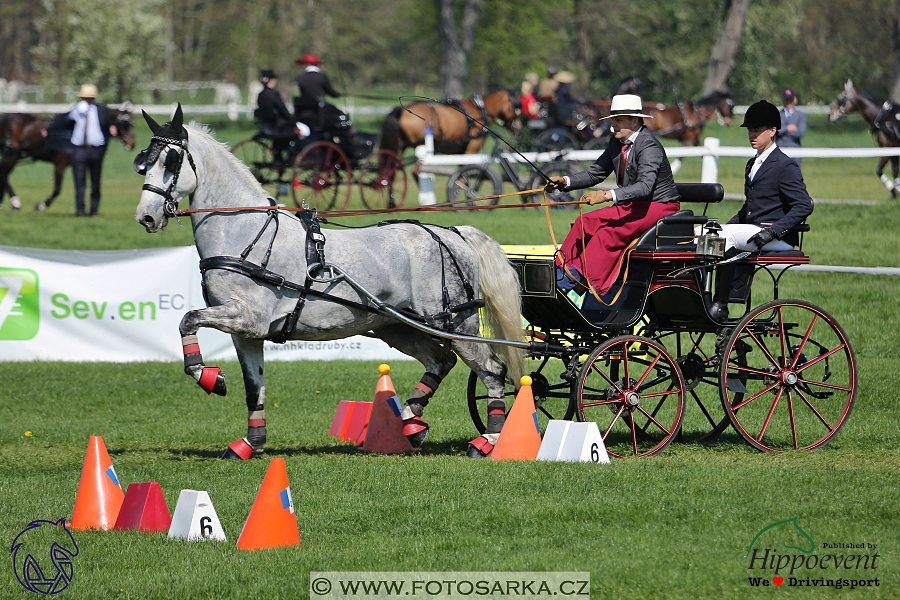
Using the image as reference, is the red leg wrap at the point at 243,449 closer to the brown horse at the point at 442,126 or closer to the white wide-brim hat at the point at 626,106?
the white wide-brim hat at the point at 626,106

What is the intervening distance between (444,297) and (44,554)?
3159mm

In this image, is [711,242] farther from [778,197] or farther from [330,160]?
[330,160]

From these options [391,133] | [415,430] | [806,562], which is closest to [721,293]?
[415,430]

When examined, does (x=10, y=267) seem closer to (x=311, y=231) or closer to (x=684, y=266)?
(x=311, y=231)

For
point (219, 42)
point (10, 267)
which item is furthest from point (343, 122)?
point (219, 42)

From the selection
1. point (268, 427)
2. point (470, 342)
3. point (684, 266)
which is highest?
point (684, 266)

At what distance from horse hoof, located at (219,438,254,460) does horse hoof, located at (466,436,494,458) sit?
58.7 inches

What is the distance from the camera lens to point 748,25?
144 feet

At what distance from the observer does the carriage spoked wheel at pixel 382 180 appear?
17453 mm

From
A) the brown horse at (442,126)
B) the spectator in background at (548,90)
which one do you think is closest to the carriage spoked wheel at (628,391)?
the brown horse at (442,126)

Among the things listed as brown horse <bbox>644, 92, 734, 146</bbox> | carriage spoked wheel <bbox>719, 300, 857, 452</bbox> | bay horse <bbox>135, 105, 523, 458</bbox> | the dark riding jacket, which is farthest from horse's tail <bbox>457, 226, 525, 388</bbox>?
brown horse <bbox>644, 92, 734, 146</bbox>

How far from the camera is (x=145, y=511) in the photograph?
5379mm

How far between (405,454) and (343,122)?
10.5 meters

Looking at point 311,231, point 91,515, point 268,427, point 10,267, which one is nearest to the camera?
point 91,515
